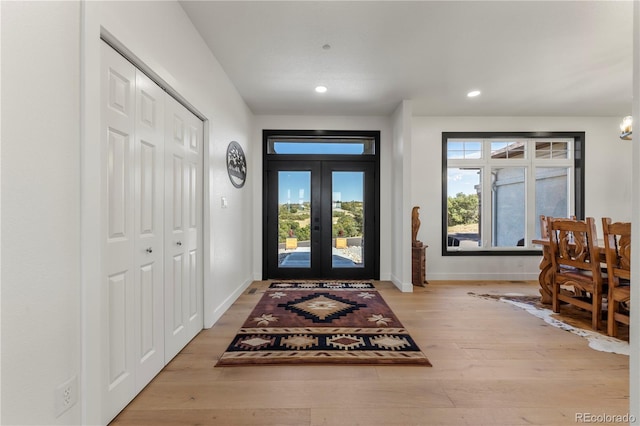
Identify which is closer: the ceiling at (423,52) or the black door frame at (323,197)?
the ceiling at (423,52)

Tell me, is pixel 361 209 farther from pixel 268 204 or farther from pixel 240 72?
pixel 240 72

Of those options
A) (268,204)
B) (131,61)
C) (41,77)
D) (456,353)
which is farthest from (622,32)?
(268,204)

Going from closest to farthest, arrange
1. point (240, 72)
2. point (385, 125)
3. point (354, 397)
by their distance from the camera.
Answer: point (354, 397)
point (240, 72)
point (385, 125)

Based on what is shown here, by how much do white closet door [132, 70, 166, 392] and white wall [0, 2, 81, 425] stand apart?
1.56 feet

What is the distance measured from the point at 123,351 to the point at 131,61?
173 centimetres

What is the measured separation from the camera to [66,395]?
1238mm

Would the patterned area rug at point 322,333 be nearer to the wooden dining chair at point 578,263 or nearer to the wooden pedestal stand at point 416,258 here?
the wooden pedestal stand at point 416,258

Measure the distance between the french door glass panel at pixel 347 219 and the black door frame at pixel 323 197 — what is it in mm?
87

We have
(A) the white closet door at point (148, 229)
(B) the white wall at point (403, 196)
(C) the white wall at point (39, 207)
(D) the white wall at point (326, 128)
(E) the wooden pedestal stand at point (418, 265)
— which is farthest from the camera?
(D) the white wall at point (326, 128)

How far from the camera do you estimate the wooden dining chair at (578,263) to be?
2.76 meters

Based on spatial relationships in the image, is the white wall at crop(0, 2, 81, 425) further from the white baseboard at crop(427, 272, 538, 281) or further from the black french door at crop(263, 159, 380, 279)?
the white baseboard at crop(427, 272, 538, 281)

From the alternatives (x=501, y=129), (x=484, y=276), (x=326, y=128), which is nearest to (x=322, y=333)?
(x=326, y=128)

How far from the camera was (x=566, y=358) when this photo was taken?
2248 millimetres

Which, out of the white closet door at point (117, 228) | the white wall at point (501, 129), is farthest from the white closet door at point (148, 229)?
the white wall at point (501, 129)
